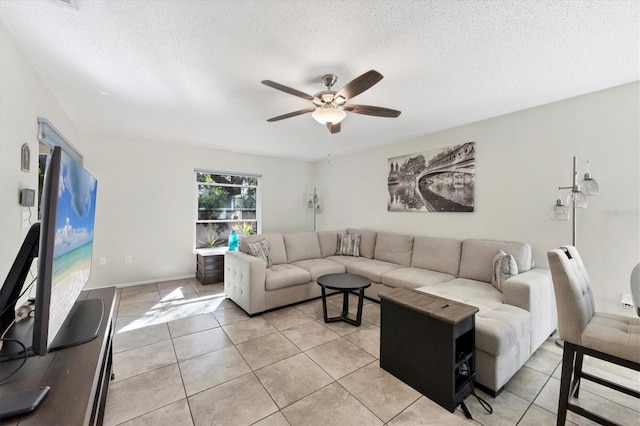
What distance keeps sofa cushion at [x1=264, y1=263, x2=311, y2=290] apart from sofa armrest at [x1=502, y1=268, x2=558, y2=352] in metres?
2.20

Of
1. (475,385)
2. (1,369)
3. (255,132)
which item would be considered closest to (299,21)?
(1,369)

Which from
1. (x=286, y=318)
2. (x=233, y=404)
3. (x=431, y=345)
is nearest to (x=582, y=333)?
(x=431, y=345)

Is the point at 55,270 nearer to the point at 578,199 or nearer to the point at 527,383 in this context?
the point at 527,383

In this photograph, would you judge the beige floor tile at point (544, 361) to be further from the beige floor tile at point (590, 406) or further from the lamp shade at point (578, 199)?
the lamp shade at point (578, 199)

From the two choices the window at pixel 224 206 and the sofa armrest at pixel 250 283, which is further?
the window at pixel 224 206

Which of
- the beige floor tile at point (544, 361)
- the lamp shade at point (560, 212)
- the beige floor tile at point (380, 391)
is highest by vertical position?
the lamp shade at point (560, 212)

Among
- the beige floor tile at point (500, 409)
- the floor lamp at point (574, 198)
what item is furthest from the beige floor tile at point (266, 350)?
the floor lamp at point (574, 198)

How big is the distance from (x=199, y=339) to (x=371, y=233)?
2.96m

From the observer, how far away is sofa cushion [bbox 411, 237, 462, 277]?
3.33m

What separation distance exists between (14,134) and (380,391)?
3.15m

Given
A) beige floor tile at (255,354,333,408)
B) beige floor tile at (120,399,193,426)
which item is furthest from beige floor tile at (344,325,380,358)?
beige floor tile at (120,399,193,426)

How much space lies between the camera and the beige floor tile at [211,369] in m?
1.95

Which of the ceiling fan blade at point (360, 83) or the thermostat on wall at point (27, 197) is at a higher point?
the ceiling fan blade at point (360, 83)

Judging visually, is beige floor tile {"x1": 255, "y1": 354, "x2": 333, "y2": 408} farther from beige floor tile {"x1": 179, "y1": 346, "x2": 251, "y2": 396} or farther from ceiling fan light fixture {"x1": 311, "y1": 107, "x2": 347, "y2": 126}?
ceiling fan light fixture {"x1": 311, "y1": 107, "x2": 347, "y2": 126}
